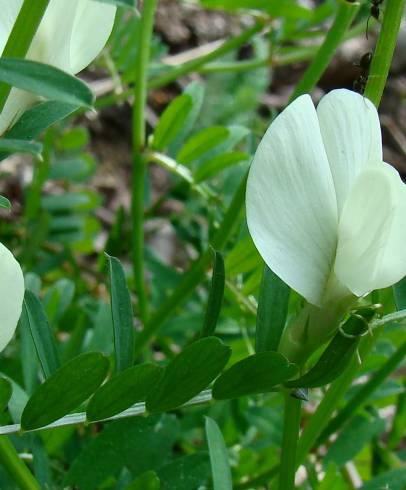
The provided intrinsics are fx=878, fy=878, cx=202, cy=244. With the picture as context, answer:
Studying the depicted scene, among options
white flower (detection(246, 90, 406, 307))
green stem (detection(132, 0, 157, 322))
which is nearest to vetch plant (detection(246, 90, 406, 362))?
white flower (detection(246, 90, 406, 307))

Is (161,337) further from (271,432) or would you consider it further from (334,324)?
(334,324)

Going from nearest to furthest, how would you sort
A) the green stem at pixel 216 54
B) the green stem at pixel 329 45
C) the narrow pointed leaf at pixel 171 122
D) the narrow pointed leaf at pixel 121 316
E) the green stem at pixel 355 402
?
the narrow pointed leaf at pixel 121 316 < the green stem at pixel 329 45 < the green stem at pixel 355 402 < the narrow pointed leaf at pixel 171 122 < the green stem at pixel 216 54

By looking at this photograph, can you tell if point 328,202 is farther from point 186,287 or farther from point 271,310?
point 186,287

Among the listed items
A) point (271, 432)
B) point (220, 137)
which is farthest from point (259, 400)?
point (220, 137)

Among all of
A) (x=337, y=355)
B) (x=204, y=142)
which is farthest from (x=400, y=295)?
(x=204, y=142)

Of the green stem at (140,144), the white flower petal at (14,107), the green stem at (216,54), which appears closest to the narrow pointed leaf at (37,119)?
the white flower petal at (14,107)

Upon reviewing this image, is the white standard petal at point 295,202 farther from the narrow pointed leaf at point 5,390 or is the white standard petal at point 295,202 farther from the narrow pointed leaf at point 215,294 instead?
the narrow pointed leaf at point 5,390

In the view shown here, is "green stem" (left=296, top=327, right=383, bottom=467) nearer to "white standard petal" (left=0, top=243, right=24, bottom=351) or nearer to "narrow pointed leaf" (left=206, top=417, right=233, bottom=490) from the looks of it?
"narrow pointed leaf" (left=206, top=417, right=233, bottom=490)
